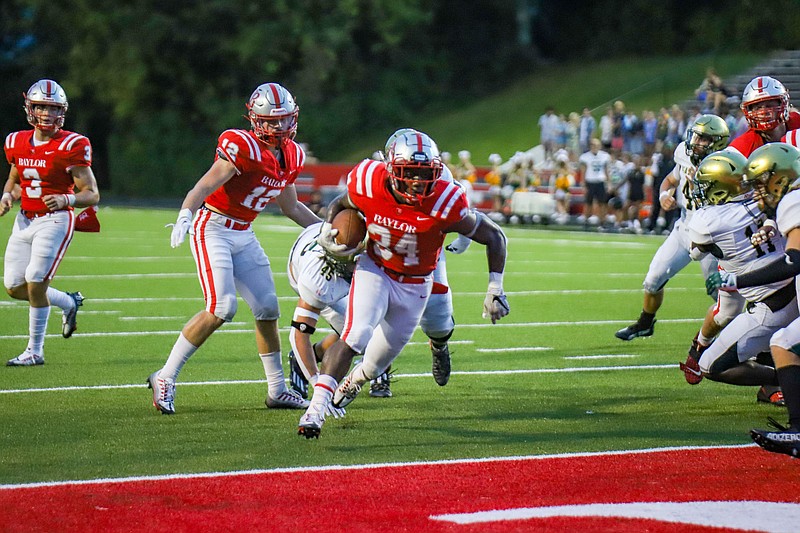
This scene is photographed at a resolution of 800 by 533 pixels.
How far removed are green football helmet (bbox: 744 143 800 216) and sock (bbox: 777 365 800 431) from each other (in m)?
0.82

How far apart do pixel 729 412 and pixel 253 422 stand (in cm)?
260

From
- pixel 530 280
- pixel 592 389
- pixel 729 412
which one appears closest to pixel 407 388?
pixel 592 389

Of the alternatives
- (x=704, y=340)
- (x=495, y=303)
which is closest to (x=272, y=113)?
(x=495, y=303)

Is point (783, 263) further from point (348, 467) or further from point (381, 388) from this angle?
point (381, 388)

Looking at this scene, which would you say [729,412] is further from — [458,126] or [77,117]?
[77,117]

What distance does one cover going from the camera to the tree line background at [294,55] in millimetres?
36875

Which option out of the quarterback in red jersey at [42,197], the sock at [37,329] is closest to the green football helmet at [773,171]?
the quarterback in red jersey at [42,197]

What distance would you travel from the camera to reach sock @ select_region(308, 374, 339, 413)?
19.1 feet

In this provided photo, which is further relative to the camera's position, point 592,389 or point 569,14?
point 569,14

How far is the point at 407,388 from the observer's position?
24.4ft

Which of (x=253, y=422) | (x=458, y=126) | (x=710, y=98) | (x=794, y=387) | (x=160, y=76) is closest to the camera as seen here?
(x=794, y=387)

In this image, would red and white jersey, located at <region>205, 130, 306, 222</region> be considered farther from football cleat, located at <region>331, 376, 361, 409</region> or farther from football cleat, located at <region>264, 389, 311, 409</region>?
football cleat, located at <region>331, 376, 361, 409</region>

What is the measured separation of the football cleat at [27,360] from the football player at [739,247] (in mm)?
4463

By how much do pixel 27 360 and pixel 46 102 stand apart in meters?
1.73
